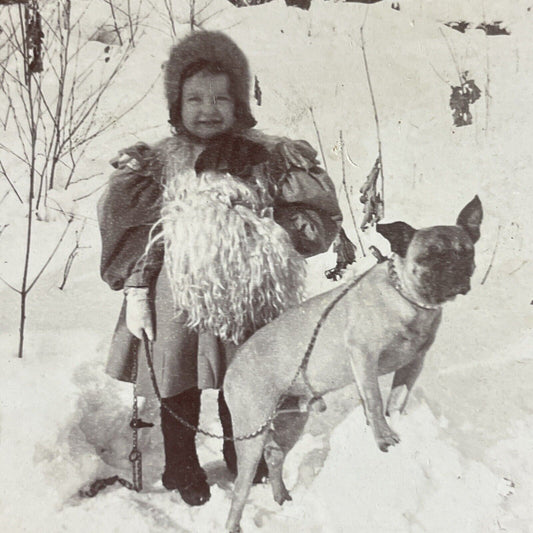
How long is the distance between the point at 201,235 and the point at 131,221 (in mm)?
197

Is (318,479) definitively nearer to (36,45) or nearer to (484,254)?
(484,254)

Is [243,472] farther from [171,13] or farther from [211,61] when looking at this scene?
[171,13]

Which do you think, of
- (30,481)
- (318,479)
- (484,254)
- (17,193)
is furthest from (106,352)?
(484,254)

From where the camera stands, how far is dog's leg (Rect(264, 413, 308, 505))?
180 cm

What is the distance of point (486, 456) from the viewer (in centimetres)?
188

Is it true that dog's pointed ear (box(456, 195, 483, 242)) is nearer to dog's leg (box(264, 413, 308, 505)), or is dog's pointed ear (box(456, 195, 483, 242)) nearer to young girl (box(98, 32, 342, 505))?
young girl (box(98, 32, 342, 505))

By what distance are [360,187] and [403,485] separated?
0.82 m

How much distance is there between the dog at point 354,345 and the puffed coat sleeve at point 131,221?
1.10ft

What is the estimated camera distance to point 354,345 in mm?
1693

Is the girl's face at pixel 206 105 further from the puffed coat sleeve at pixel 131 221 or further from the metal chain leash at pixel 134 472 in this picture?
the metal chain leash at pixel 134 472

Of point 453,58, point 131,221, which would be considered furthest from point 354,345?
point 453,58

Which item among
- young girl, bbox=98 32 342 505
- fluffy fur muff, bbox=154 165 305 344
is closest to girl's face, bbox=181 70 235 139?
young girl, bbox=98 32 342 505

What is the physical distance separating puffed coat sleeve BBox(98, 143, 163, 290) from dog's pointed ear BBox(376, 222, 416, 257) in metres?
0.58

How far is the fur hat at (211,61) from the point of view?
1.85 metres
